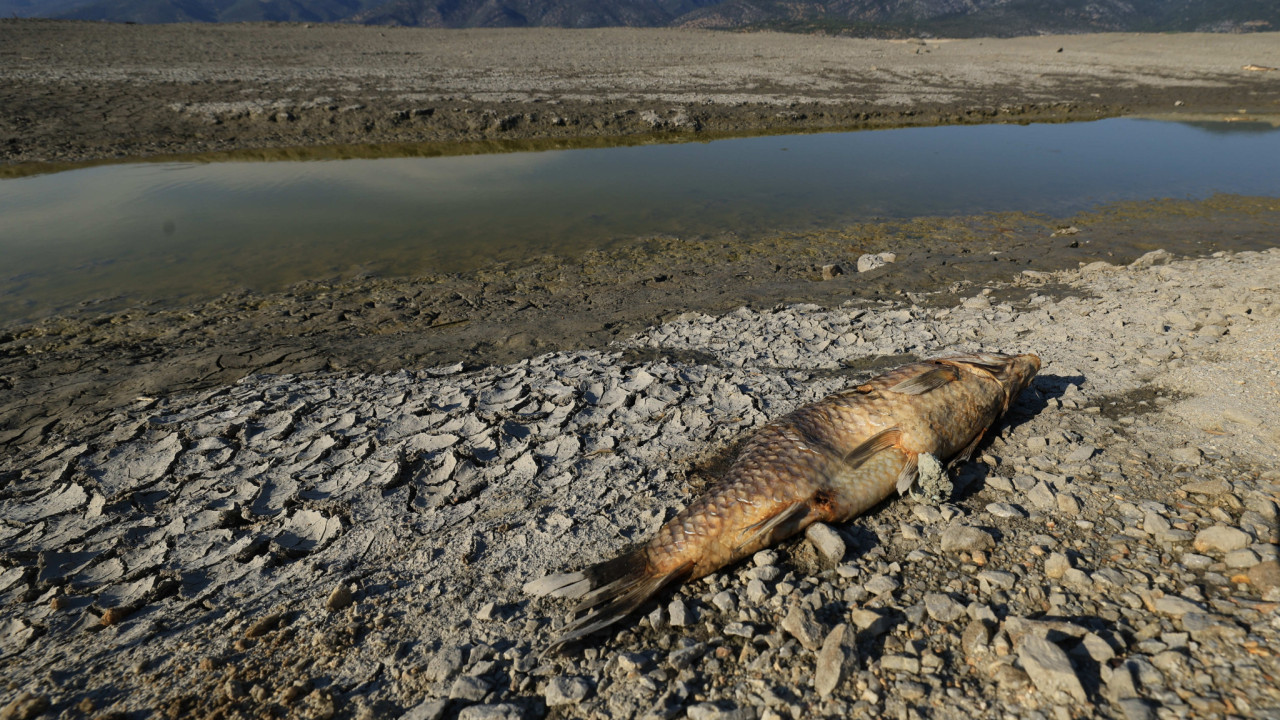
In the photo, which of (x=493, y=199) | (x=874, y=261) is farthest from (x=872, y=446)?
(x=493, y=199)

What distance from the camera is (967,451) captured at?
3383 millimetres

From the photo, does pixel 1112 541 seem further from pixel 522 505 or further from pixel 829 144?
pixel 829 144

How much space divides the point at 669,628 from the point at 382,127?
54.1 feet

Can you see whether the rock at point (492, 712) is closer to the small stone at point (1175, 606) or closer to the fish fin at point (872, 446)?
the fish fin at point (872, 446)

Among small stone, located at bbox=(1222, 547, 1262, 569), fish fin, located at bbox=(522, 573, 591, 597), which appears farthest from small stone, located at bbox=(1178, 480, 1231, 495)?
fish fin, located at bbox=(522, 573, 591, 597)

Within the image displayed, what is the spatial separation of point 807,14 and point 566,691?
446 ft

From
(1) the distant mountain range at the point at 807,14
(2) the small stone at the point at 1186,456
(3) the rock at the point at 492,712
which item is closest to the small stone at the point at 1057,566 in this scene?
(2) the small stone at the point at 1186,456

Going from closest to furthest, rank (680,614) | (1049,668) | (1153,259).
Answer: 1. (1049,668)
2. (680,614)
3. (1153,259)

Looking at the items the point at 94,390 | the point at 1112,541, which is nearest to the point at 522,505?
the point at 1112,541

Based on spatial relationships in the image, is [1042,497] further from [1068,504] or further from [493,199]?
[493,199]

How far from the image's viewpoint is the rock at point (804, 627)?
2.39m

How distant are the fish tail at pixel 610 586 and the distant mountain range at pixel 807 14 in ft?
228

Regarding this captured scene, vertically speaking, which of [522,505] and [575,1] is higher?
[575,1]

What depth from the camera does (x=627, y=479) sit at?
3465mm
